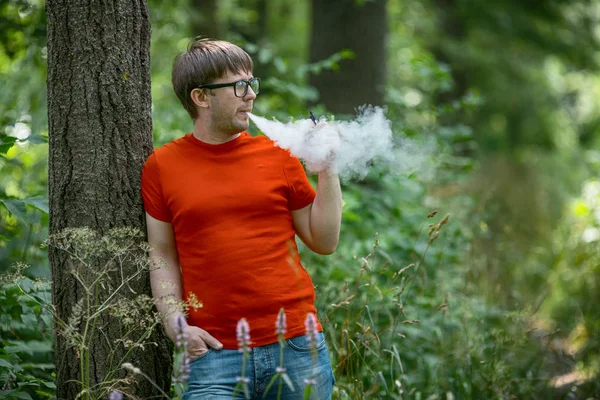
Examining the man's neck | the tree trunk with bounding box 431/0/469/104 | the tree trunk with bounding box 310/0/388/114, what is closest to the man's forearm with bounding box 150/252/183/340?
the man's neck

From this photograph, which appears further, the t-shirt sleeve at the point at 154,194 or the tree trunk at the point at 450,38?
the tree trunk at the point at 450,38

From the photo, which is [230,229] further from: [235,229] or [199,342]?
[199,342]

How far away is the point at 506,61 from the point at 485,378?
10862mm

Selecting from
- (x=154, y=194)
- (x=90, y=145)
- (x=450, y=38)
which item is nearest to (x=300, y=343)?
(x=154, y=194)

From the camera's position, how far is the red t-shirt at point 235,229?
244cm

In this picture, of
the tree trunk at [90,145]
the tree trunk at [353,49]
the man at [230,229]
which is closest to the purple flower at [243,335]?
the man at [230,229]

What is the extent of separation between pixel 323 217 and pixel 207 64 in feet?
2.62

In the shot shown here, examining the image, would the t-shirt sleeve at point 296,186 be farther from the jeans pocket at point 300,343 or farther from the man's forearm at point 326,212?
the jeans pocket at point 300,343

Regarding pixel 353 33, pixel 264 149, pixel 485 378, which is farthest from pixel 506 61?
pixel 264 149

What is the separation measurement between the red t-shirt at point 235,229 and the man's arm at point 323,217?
6 centimetres

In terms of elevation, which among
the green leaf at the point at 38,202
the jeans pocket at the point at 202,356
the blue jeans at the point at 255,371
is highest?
the green leaf at the point at 38,202

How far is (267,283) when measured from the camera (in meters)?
2.46

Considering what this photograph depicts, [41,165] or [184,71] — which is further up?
[41,165]

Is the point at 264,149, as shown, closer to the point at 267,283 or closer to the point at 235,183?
the point at 235,183
